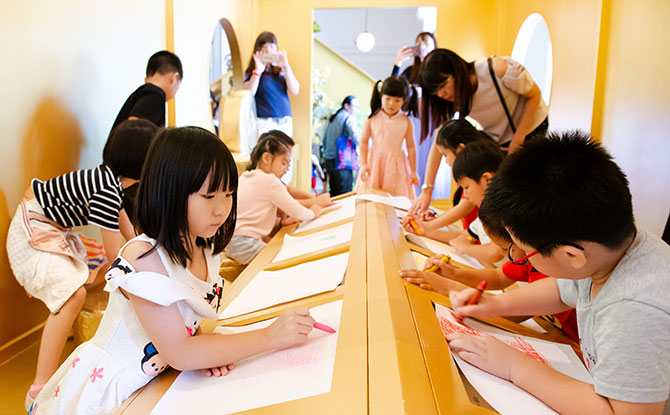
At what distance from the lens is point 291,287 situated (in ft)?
4.91

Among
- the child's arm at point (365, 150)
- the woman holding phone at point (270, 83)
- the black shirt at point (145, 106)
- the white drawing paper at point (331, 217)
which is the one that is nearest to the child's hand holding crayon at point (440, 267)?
the white drawing paper at point (331, 217)

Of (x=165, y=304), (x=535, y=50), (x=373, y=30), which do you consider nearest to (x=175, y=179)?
(x=165, y=304)

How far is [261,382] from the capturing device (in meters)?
0.92

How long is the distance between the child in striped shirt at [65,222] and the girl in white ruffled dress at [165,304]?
103cm

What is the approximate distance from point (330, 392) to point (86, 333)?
185cm

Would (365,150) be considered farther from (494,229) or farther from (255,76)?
(494,229)

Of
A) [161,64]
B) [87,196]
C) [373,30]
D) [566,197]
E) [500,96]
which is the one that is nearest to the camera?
[566,197]

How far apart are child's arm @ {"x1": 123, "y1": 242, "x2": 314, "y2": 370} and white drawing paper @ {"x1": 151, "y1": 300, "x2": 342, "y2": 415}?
0.09 feet

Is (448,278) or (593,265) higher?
(593,265)

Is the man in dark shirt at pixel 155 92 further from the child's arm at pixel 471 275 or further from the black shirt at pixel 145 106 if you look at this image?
the child's arm at pixel 471 275

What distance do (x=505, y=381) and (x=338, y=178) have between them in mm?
5883

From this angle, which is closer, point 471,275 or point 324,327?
point 324,327

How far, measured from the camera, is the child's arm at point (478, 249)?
201cm

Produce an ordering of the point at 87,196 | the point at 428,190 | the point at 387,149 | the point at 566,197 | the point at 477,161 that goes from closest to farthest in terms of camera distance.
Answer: the point at 566,197, the point at 477,161, the point at 87,196, the point at 428,190, the point at 387,149
